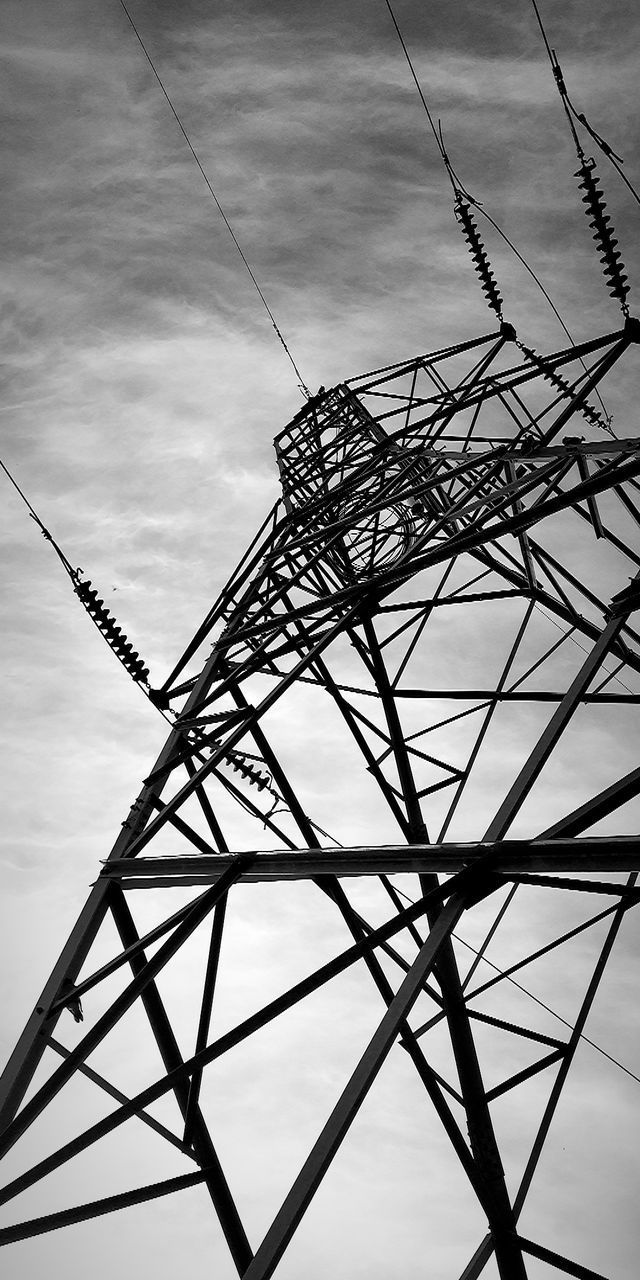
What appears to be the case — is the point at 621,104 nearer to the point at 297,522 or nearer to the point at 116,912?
the point at 297,522

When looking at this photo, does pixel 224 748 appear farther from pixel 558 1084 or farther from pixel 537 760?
pixel 558 1084

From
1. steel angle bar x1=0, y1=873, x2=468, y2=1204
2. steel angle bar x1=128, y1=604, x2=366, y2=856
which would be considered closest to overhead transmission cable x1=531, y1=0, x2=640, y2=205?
steel angle bar x1=128, y1=604, x2=366, y2=856

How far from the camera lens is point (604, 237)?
8688 mm

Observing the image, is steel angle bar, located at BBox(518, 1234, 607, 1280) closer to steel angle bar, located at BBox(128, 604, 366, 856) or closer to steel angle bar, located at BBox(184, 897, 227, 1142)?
steel angle bar, located at BBox(184, 897, 227, 1142)

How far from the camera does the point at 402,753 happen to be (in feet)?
26.8

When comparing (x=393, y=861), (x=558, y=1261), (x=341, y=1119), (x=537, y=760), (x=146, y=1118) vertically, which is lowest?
(x=558, y=1261)

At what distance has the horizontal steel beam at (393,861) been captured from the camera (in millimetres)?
3600

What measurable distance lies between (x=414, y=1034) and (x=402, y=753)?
223 cm

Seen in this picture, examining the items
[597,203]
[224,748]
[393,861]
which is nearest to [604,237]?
[597,203]

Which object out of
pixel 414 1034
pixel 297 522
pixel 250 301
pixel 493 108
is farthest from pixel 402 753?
pixel 250 301

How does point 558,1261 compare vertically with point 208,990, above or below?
below

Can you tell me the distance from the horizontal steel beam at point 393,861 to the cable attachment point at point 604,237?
232 inches

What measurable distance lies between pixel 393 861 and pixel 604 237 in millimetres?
6837

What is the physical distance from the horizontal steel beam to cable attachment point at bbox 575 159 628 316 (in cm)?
588
